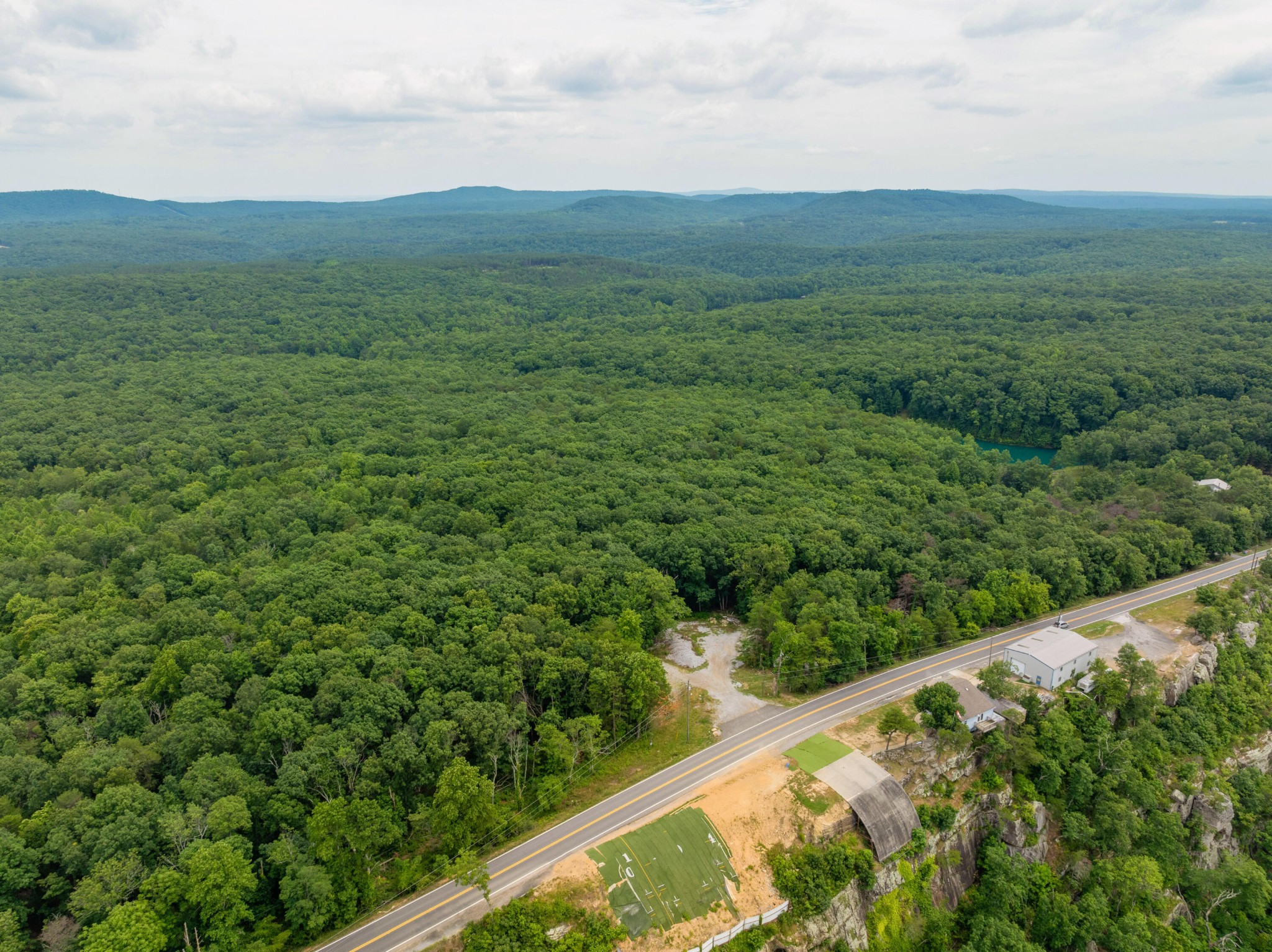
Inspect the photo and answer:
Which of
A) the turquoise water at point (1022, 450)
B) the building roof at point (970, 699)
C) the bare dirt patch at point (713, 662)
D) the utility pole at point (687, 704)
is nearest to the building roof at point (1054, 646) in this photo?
the building roof at point (970, 699)

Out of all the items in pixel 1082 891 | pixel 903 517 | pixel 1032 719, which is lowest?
pixel 1082 891

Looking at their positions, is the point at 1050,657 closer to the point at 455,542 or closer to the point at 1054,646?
the point at 1054,646

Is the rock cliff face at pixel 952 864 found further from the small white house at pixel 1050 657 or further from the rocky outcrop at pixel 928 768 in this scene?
the small white house at pixel 1050 657

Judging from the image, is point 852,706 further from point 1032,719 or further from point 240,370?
point 240,370

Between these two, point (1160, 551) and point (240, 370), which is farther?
point (240, 370)

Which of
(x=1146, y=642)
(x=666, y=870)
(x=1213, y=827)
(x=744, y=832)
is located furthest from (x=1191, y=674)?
(x=666, y=870)

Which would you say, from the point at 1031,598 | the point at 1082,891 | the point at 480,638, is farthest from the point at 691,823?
the point at 1031,598

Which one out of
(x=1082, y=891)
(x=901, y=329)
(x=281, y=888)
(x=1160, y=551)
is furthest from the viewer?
(x=901, y=329)
